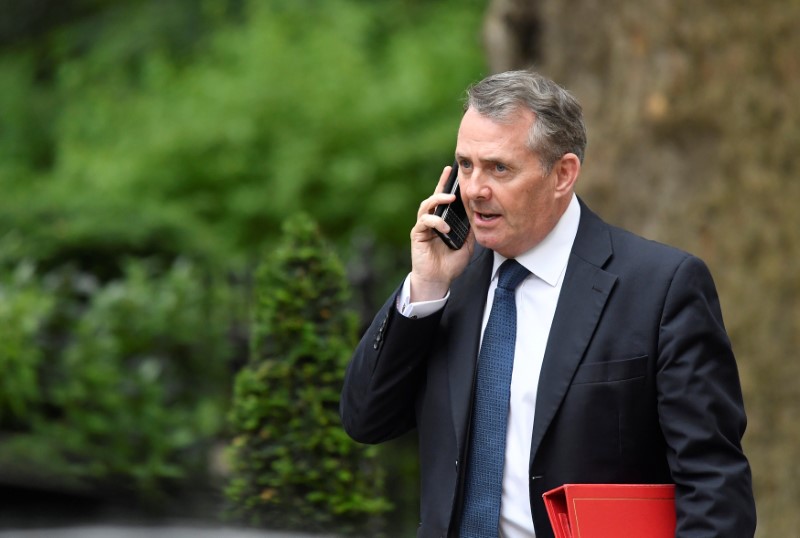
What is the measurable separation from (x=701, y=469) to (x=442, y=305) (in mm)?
767

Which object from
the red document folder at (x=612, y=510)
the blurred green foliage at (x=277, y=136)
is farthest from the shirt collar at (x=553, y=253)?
the blurred green foliage at (x=277, y=136)

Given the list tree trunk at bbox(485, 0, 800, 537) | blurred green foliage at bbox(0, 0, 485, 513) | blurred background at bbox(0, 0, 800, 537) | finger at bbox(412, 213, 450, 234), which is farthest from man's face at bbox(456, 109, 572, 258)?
tree trunk at bbox(485, 0, 800, 537)

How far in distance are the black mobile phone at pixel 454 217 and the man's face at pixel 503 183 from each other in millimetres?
131

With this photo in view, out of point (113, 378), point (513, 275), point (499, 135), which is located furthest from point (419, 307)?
point (113, 378)

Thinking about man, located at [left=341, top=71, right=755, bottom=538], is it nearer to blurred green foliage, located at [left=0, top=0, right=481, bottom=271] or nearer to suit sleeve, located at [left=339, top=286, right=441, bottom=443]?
suit sleeve, located at [left=339, top=286, right=441, bottom=443]

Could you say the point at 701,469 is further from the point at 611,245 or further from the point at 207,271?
the point at 207,271

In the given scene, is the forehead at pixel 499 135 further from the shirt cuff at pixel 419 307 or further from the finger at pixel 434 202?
the shirt cuff at pixel 419 307

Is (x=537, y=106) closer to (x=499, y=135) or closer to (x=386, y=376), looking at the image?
(x=499, y=135)

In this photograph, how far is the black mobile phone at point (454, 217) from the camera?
312 cm

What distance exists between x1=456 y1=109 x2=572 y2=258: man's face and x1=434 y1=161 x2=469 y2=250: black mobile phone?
0.43 feet

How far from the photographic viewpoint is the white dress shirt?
9.63 ft

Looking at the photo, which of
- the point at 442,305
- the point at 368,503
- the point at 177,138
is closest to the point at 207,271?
the point at 177,138

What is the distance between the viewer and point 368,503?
4633mm

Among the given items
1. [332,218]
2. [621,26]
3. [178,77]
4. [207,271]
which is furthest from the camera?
[178,77]
